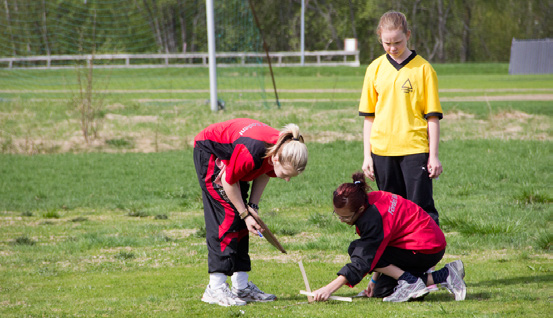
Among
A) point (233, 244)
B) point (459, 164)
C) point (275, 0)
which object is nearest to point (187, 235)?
point (233, 244)

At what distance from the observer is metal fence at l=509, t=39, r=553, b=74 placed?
37.8 meters

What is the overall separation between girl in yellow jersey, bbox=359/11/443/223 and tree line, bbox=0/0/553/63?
20222 millimetres

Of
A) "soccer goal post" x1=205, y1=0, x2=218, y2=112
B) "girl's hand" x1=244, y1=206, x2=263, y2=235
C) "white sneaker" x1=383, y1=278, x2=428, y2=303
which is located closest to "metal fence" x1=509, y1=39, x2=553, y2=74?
"soccer goal post" x1=205, y1=0, x2=218, y2=112

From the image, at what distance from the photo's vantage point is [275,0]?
164 ft

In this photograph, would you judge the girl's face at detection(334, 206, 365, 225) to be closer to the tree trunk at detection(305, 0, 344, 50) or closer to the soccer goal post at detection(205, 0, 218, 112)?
the soccer goal post at detection(205, 0, 218, 112)

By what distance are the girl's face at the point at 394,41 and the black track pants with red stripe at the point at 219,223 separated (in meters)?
1.51

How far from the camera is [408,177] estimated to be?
4934mm

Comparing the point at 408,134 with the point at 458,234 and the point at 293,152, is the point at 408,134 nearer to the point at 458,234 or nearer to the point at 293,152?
the point at 293,152

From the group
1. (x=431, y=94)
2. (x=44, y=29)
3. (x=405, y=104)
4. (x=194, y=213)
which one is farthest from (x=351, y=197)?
(x=44, y=29)

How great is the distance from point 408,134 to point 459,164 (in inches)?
267

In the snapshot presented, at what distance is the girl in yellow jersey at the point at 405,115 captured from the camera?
15.8 feet

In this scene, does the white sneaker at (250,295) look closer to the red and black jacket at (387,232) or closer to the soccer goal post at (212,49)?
the red and black jacket at (387,232)

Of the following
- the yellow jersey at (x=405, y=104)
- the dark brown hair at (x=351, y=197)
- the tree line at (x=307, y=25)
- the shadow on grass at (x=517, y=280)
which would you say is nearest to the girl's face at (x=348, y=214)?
the dark brown hair at (x=351, y=197)

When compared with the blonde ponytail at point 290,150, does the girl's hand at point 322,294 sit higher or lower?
lower
